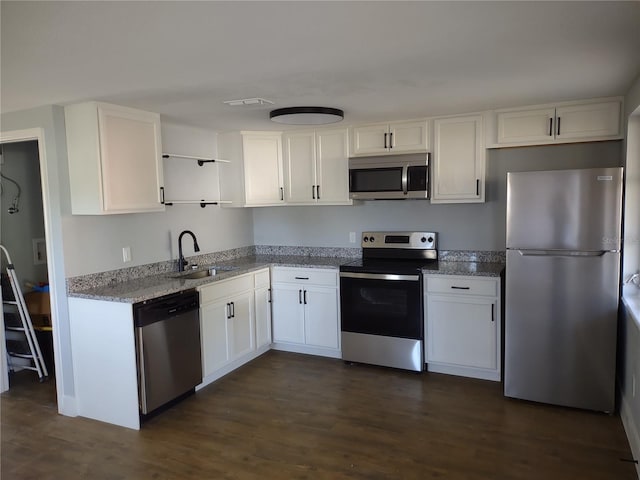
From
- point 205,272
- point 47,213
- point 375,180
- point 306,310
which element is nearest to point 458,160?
point 375,180

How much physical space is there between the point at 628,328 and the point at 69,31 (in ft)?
11.3

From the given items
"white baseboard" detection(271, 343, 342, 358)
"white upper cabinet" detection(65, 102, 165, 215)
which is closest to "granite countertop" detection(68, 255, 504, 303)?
"white upper cabinet" detection(65, 102, 165, 215)

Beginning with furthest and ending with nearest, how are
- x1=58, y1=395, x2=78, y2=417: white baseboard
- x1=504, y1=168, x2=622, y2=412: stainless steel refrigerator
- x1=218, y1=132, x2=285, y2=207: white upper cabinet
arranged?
1. x1=218, y1=132, x2=285, y2=207: white upper cabinet
2. x1=58, y1=395, x2=78, y2=417: white baseboard
3. x1=504, y1=168, x2=622, y2=412: stainless steel refrigerator

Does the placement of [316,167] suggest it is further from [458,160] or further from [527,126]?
[527,126]

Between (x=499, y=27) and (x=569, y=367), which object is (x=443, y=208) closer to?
(x=569, y=367)

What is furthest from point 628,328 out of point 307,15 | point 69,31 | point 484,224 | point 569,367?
point 69,31

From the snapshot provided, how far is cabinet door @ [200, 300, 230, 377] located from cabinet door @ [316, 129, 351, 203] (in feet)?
4.75

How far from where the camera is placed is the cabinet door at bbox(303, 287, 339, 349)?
427 centimetres

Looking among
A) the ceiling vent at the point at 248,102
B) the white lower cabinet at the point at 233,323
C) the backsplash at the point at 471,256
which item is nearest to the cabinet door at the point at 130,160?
the ceiling vent at the point at 248,102

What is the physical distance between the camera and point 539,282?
322 centimetres

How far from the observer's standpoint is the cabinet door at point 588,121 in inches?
133

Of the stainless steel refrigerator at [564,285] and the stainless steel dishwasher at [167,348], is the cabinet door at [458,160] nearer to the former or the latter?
the stainless steel refrigerator at [564,285]

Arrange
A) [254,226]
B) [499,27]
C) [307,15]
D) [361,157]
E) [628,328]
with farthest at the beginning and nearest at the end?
[254,226] → [361,157] → [628,328] → [499,27] → [307,15]

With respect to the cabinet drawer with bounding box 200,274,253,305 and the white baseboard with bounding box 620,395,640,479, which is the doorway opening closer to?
the cabinet drawer with bounding box 200,274,253,305
